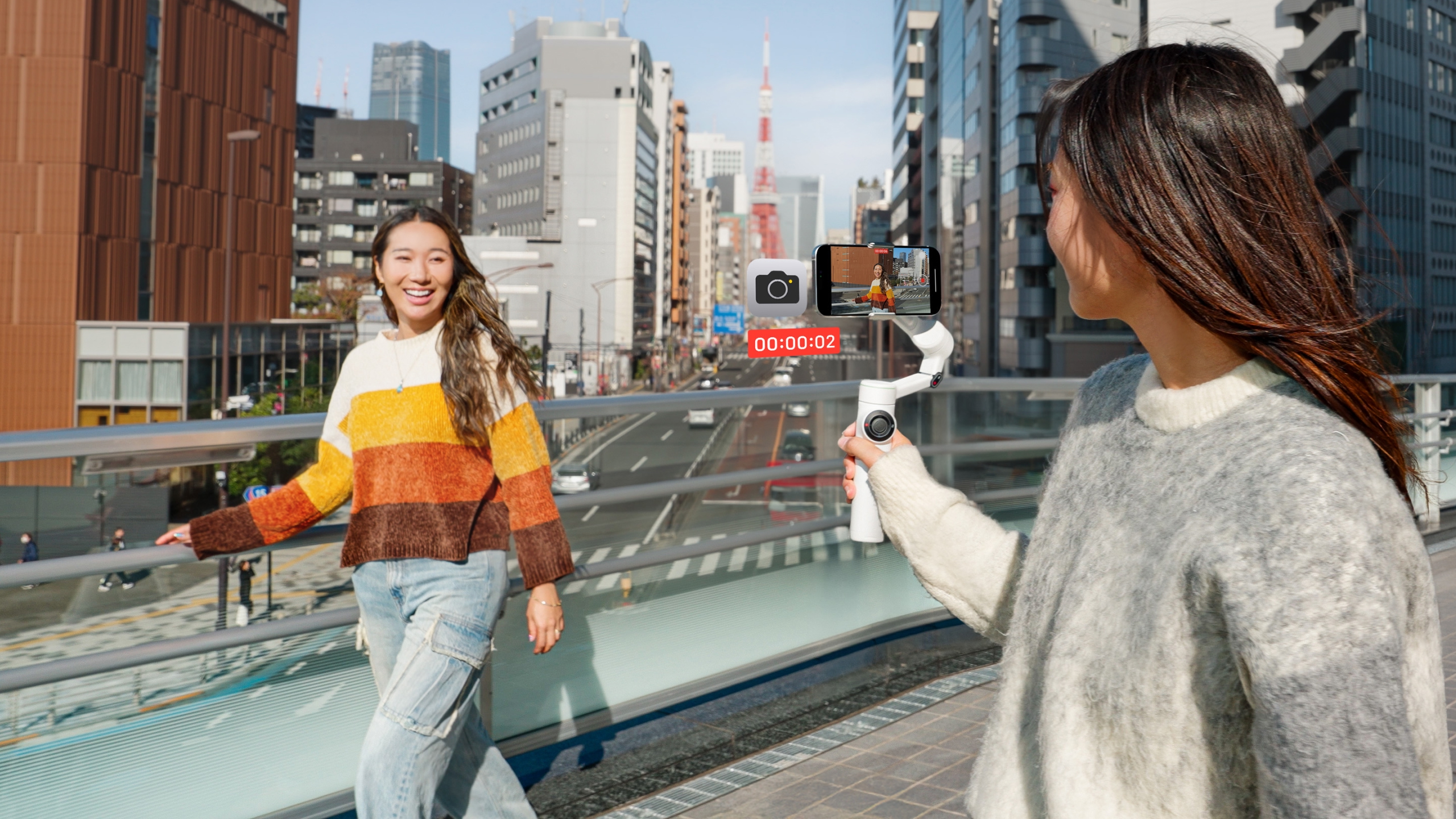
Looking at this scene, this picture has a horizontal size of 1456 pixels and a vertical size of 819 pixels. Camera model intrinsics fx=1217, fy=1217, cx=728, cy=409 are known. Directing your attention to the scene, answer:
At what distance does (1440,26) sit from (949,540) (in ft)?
222

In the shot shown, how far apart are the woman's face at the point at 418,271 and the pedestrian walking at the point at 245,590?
906 millimetres

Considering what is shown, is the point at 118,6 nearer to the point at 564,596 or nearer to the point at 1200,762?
the point at 564,596

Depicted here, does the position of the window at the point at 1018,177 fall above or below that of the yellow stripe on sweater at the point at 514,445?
above

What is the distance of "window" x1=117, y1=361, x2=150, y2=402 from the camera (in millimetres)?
44875

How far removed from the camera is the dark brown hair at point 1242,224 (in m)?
1.16

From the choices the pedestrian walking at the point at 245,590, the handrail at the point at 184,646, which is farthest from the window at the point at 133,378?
the pedestrian walking at the point at 245,590

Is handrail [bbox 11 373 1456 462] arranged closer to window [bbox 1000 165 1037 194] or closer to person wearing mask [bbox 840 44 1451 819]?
person wearing mask [bbox 840 44 1451 819]

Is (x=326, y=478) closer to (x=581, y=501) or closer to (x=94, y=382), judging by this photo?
(x=581, y=501)

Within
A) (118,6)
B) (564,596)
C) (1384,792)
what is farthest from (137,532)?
(118,6)

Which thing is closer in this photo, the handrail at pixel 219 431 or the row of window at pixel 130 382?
the handrail at pixel 219 431

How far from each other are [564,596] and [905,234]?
11023 cm

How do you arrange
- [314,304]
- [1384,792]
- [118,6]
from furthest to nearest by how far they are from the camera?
[314,304] → [118,6] → [1384,792]

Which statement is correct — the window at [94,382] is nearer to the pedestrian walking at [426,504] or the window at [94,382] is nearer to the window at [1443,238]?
the pedestrian walking at [426,504]

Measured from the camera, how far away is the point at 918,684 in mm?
5336
